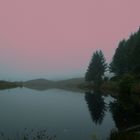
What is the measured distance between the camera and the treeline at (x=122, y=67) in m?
66.1

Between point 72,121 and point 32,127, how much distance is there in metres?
5.05

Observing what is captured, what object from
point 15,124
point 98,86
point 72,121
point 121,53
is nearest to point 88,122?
point 72,121

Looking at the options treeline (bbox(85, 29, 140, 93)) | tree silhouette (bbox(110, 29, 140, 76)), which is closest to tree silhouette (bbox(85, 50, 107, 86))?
treeline (bbox(85, 29, 140, 93))

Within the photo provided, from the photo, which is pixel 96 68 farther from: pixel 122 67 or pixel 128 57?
pixel 128 57

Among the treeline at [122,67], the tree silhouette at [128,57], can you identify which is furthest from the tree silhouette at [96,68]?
the tree silhouette at [128,57]

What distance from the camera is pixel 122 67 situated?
92250mm

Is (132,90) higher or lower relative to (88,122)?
higher

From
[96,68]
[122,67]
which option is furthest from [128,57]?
[96,68]

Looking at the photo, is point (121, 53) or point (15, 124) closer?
point (15, 124)

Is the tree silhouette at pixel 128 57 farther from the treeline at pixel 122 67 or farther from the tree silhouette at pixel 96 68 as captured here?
the tree silhouette at pixel 96 68

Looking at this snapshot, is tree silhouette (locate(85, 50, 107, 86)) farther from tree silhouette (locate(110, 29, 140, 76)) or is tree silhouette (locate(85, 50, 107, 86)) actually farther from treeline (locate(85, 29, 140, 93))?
tree silhouette (locate(110, 29, 140, 76))

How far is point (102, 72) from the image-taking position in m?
108

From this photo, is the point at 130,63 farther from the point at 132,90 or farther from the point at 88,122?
the point at 88,122

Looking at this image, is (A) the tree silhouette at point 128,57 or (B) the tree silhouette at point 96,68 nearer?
(A) the tree silhouette at point 128,57
